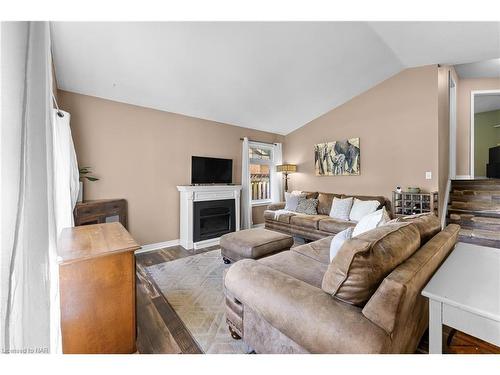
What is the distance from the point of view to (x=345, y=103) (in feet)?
14.3

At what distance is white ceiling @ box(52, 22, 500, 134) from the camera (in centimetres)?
229

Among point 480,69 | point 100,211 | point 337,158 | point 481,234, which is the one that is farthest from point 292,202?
point 480,69

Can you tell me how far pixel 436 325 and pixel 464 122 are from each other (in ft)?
19.0

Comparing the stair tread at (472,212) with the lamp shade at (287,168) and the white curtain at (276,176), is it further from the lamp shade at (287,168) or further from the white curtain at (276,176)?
the white curtain at (276,176)

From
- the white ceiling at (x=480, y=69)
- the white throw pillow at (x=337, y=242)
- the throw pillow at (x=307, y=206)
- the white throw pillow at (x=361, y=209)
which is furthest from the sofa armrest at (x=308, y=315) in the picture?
the white ceiling at (x=480, y=69)

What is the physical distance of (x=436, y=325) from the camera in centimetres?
99

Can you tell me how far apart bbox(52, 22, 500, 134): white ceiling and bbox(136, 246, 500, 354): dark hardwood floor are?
261 cm

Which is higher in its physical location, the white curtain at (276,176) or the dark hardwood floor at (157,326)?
the white curtain at (276,176)

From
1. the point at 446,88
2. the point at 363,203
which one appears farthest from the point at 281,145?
the point at 446,88

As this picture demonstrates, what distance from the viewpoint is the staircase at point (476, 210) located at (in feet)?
10.6

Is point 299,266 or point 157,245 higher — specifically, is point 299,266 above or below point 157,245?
above

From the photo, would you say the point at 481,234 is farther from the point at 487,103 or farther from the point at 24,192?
the point at 24,192

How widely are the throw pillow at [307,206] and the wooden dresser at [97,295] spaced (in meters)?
3.39

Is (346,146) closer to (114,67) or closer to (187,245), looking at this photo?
(187,245)
